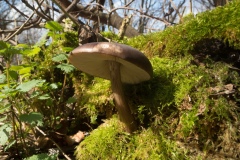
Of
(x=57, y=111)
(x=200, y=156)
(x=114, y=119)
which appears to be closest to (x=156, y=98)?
(x=114, y=119)

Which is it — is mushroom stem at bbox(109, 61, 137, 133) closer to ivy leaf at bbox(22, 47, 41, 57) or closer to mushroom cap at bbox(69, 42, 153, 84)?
mushroom cap at bbox(69, 42, 153, 84)

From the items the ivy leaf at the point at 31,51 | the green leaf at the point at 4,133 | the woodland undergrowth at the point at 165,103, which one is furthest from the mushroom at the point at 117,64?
the green leaf at the point at 4,133

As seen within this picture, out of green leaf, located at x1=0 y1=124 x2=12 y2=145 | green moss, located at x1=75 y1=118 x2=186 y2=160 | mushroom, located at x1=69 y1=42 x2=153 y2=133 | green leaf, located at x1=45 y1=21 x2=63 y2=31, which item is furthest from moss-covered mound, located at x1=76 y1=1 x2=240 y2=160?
green leaf, located at x1=45 y1=21 x2=63 y2=31

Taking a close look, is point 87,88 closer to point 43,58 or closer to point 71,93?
point 71,93

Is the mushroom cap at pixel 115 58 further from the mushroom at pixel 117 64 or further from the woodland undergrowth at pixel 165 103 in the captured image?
the woodland undergrowth at pixel 165 103

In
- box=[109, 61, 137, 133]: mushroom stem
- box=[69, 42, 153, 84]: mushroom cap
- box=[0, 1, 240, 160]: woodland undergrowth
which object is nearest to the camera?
box=[69, 42, 153, 84]: mushroom cap

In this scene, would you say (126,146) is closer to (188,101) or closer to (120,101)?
(120,101)
